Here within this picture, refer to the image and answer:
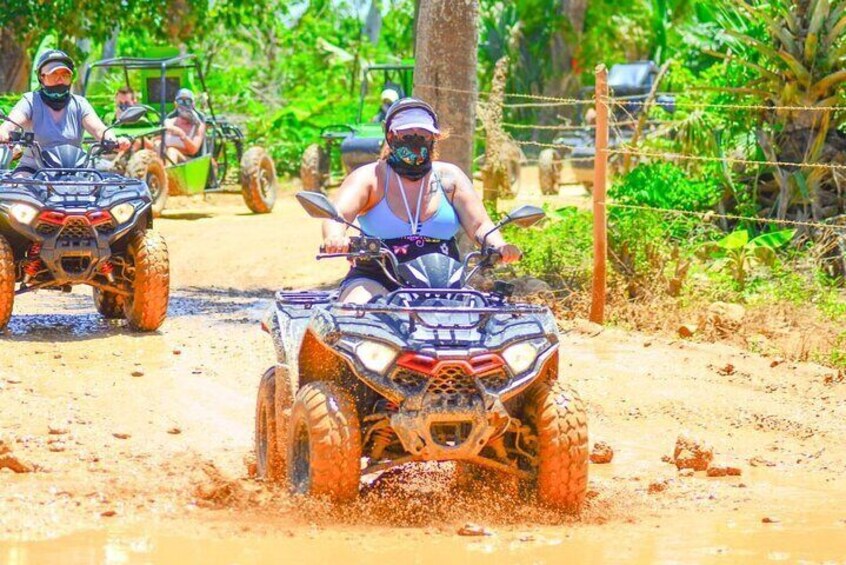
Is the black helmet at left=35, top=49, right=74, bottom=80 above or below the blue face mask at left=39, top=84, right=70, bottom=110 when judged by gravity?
above

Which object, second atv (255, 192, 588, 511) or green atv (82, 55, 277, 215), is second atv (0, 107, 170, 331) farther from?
green atv (82, 55, 277, 215)

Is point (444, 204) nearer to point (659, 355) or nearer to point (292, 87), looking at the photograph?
point (659, 355)

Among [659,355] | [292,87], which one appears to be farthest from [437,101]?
[292,87]

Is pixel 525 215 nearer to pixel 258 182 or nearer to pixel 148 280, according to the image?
pixel 148 280

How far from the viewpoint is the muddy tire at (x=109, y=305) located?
468 inches

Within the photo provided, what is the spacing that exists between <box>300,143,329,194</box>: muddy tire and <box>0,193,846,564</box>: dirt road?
29.8ft

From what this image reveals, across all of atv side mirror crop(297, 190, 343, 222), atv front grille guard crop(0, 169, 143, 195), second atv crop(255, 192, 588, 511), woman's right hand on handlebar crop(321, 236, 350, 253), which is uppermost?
atv side mirror crop(297, 190, 343, 222)

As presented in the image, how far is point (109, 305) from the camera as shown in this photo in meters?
11.9

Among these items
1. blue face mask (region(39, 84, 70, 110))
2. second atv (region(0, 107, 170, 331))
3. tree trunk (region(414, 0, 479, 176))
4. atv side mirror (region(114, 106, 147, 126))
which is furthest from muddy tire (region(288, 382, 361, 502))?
tree trunk (region(414, 0, 479, 176))

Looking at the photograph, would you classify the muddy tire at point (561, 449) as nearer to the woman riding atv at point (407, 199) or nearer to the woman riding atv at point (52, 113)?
the woman riding atv at point (407, 199)

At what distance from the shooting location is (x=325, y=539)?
5887mm

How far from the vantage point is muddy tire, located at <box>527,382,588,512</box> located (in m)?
6.09

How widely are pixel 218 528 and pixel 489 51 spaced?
2658cm

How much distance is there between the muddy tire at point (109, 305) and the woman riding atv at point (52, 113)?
1146 mm
